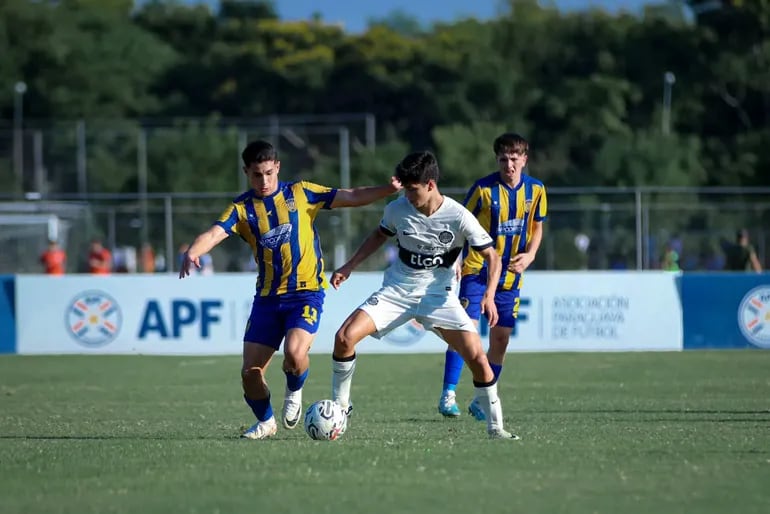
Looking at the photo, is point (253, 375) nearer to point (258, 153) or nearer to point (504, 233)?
point (258, 153)

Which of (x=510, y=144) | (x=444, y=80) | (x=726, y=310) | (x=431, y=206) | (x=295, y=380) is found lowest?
(x=726, y=310)

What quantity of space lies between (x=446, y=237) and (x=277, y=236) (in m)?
1.33

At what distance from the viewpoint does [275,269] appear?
34.6ft

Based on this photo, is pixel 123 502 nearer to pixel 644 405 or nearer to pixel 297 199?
pixel 297 199

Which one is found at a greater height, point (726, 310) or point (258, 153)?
point (258, 153)

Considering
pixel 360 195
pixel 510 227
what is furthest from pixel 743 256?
pixel 360 195

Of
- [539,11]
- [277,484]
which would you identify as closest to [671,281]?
[277,484]

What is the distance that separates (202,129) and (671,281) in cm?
4885

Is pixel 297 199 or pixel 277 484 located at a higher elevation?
pixel 297 199

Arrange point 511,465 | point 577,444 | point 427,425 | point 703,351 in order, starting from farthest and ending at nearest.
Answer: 1. point 703,351
2. point 427,425
3. point 577,444
4. point 511,465

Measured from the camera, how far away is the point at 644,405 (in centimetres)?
1360

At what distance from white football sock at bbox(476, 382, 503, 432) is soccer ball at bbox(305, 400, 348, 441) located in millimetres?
1033

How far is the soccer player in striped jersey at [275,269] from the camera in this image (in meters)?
10.4

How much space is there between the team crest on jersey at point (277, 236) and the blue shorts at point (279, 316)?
397 mm
